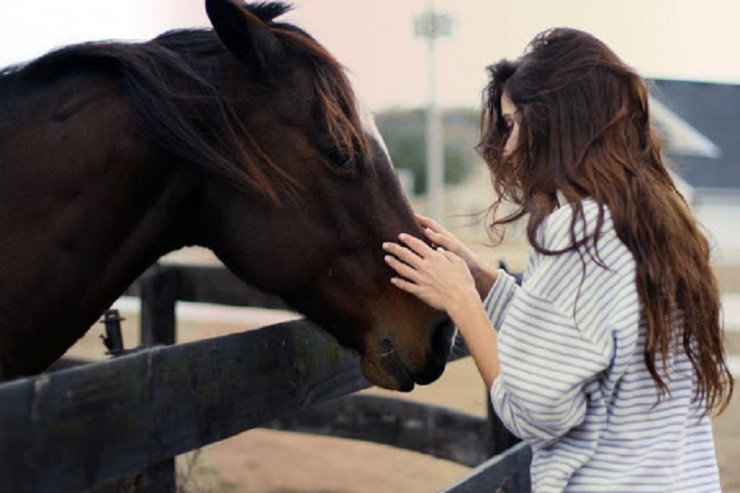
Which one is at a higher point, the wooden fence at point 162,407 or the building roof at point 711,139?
the wooden fence at point 162,407

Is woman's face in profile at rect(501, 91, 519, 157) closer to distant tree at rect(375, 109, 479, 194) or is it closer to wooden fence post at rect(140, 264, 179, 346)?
wooden fence post at rect(140, 264, 179, 346)

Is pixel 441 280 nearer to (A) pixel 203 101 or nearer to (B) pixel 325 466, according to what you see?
(A) pixel 203 101

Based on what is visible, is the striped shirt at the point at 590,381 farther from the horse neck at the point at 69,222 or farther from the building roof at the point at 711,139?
the building roof at the point at 711,139

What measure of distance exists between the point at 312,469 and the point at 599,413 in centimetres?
546

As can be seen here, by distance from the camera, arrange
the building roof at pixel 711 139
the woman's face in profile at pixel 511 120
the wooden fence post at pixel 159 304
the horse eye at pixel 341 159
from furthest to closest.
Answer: the building roof at pixel 711 139, the wooden fence post at pixel 159 304, the horse eye at pixel 341 159, the woman's face in profile at pixel 511 120

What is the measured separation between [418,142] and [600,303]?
200 ft

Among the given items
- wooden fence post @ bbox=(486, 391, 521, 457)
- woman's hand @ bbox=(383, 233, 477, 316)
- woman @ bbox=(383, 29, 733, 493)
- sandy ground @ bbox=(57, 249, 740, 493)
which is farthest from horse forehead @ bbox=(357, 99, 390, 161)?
sandy ground @ bbox=(57, 249, 740, 493)

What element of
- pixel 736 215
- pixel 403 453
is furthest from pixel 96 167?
pixel 736 215

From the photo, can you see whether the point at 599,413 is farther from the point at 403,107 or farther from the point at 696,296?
the point at 403,107

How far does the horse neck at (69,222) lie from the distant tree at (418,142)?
178 feet

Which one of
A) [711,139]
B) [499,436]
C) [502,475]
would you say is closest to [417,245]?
[502,475]

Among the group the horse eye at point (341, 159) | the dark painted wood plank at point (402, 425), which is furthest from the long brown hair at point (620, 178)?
the dark painted wood plank at point (402, 425)

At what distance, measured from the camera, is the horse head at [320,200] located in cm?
247

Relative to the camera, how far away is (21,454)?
1540mm
